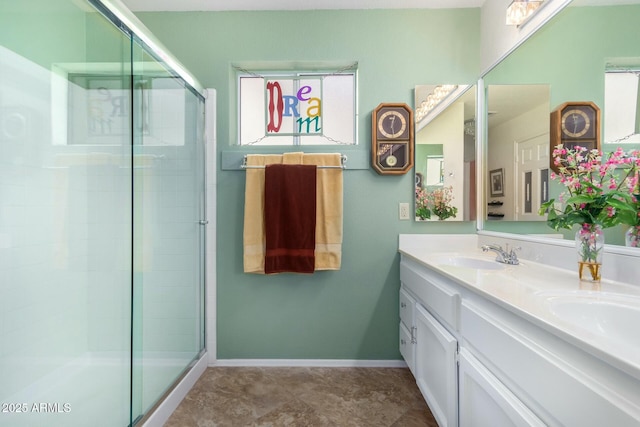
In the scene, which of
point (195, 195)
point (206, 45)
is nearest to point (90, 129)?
point (195, 195)

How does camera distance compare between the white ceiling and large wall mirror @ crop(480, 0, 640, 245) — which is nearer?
large wall mirror @ crop(480, 0, 640, 245)

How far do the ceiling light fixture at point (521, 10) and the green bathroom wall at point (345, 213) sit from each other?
32cm

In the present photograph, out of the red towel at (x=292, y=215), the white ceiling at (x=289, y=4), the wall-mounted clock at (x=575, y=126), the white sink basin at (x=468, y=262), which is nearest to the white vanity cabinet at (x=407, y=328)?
the white sink basin at (x=468, y=262)

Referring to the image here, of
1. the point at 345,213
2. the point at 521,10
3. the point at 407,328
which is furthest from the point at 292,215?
the point at 521,10

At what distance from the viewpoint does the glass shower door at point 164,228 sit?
52.2 inches

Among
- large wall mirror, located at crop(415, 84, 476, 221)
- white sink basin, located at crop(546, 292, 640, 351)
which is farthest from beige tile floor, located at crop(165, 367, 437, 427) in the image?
large wall mirror, located at crop(415, 84, 476, 221)

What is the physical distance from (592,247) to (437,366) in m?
0.75

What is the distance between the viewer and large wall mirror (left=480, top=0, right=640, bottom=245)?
3.38 ft

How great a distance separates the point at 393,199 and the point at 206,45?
5.26 feet

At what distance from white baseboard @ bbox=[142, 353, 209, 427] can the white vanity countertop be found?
4.77 ft

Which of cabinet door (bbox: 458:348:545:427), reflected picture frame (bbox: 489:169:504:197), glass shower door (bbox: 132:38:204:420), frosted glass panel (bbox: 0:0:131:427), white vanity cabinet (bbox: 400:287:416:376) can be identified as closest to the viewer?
cabinet door (bbox: 458:348:545:427)

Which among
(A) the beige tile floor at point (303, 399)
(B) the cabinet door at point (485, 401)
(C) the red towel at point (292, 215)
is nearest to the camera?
(B) the cabinet door at point (485, 401)

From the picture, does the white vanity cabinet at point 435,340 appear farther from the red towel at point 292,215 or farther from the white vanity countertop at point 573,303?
the red towel at point 292,215

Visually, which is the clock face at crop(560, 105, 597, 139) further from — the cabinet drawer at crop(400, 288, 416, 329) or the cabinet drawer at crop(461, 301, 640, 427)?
the cabinet drawer at crop(400, 288, 416, 329)
